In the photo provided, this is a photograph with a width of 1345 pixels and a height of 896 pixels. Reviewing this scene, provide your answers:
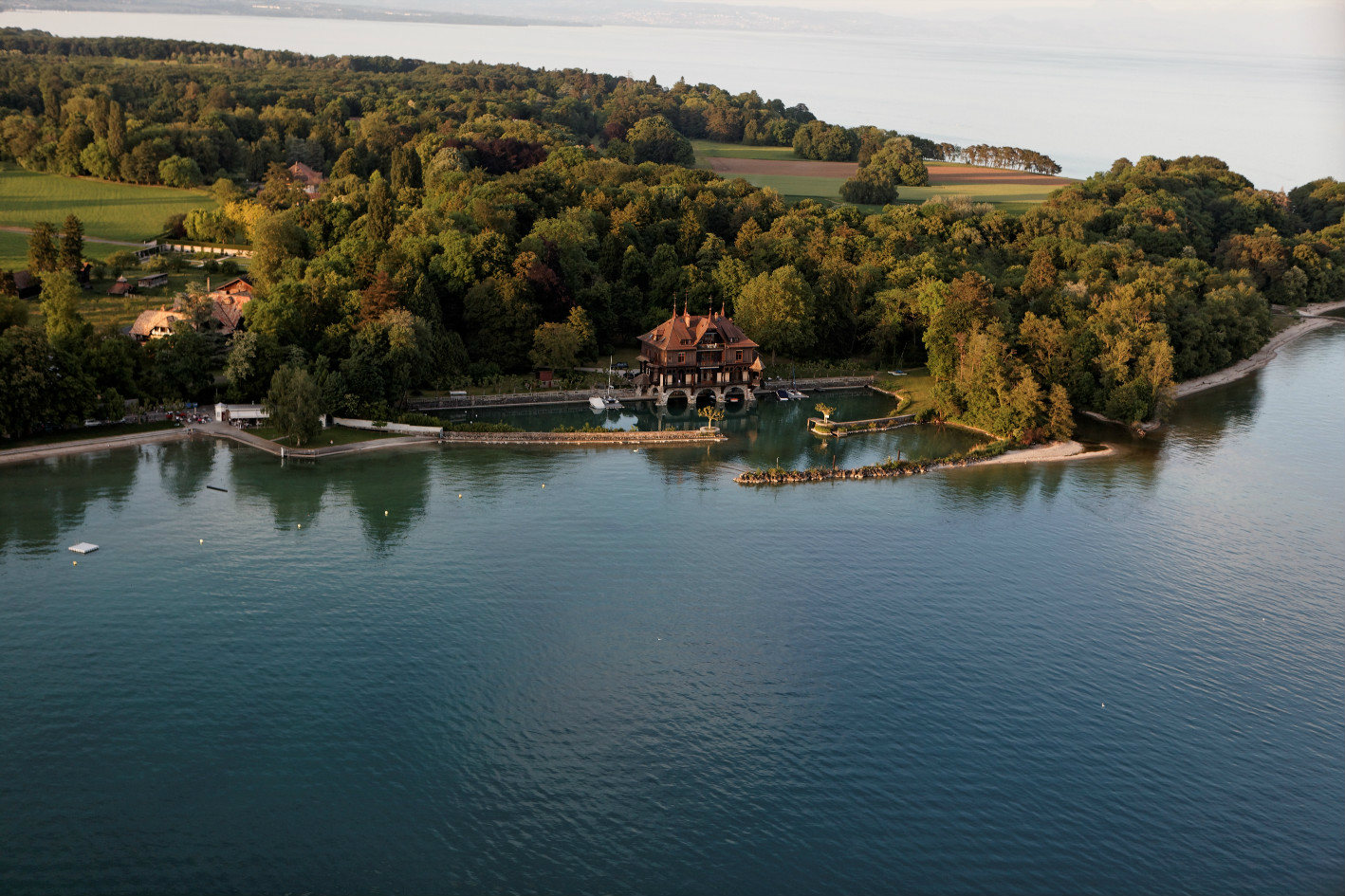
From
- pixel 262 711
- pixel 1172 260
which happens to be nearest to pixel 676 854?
pixel 262 711

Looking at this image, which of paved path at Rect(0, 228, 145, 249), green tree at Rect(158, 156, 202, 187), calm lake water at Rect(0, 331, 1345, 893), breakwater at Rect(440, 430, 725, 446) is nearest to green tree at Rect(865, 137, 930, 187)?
breakwater at Rect(440, 430, 725, 446)

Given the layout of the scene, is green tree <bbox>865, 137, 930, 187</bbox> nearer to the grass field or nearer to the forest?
the forest

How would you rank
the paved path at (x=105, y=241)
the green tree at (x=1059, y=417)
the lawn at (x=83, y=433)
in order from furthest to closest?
1. the paved path at (x=105, y=241)
2. the green tree at (x=1059, y=417)
3. the lawn at (x=83, y=433)

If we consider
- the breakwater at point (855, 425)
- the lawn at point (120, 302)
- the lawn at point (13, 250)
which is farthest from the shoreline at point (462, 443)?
the lawn at point (13, 250)

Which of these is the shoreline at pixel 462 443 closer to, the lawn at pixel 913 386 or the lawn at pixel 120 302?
the lawn at pixel 913 386

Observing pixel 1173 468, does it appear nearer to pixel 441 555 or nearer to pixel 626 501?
pixel 626 501
